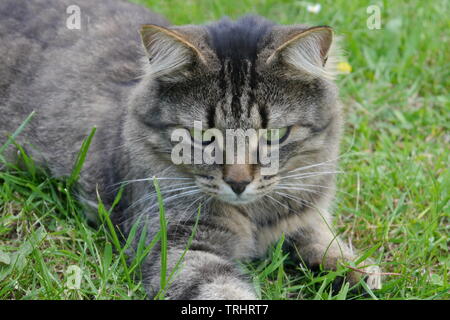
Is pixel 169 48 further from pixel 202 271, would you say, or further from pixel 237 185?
pixel 202 271

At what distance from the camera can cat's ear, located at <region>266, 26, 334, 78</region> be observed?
2191mm

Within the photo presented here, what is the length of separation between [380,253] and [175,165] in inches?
38.3

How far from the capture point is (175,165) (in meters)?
2.43

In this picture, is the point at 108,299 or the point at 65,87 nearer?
the point at 108,299

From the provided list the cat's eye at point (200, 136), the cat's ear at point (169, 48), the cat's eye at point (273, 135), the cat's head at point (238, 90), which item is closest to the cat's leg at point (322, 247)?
the cat's head at point (238, 90)

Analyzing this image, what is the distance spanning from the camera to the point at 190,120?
2.29 m

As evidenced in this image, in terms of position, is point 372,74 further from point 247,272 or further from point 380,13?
point 247,272

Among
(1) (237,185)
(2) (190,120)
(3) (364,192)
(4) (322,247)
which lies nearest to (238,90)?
(2) (190,120)

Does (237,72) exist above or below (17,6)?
below

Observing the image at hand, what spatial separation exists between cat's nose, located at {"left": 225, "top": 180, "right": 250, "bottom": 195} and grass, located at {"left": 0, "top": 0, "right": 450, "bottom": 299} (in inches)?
13.5

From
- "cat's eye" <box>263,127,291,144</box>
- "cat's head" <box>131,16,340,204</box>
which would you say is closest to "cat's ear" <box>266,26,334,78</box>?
"cat's head" <box>131,16,340,204</box>

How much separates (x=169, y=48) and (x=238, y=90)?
0.97ft

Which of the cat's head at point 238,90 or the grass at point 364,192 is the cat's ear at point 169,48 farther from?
the grass at point 364,192
